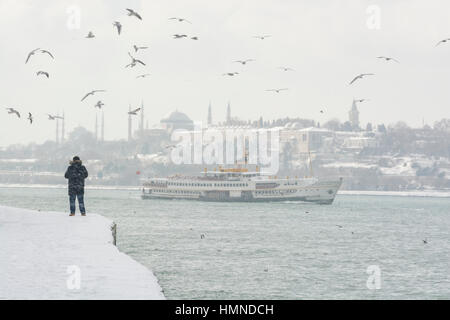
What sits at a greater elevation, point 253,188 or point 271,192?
point 253,188

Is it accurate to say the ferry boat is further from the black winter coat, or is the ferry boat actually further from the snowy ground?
the snowy ground

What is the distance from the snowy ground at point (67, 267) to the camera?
12.5 m

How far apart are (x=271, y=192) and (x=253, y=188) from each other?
2.10m

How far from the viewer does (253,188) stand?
96312mm

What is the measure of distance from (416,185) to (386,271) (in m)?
166

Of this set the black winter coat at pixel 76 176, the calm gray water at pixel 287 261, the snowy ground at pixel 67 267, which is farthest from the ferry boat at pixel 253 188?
the snowy ground at pixel 67 267

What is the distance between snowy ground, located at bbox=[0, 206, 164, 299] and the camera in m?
12.5

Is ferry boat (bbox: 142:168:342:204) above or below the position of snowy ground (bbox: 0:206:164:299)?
below

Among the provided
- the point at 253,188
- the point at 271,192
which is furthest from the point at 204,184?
the point at 271,192

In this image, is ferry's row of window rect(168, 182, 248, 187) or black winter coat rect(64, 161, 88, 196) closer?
black winter coat rect(64, 161, 88, 196)

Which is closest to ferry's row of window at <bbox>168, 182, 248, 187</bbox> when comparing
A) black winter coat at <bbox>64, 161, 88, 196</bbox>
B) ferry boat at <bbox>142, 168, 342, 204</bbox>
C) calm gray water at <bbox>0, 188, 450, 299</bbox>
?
ferry boat at <bbox>142, 168, 342, 204</bbox>

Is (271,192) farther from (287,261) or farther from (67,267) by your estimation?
(67,267)
